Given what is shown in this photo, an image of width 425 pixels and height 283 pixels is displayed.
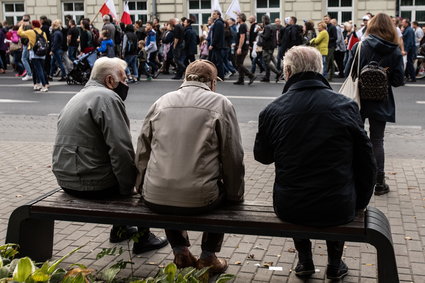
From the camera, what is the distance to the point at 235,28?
21156 mm

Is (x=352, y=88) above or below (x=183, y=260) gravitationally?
above

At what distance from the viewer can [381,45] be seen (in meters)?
6.32

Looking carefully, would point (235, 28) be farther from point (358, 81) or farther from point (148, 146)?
point (148, 146)

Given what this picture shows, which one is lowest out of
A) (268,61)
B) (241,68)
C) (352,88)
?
(241,68)

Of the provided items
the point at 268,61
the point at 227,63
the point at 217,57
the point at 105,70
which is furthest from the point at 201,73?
the point at 227,63

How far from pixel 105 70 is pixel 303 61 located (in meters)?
1.48

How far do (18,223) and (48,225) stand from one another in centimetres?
41

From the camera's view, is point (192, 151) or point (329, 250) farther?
point (329, 250)

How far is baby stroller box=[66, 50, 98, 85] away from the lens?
17.9 m

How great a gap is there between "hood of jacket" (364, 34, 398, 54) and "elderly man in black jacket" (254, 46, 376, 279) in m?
2.53

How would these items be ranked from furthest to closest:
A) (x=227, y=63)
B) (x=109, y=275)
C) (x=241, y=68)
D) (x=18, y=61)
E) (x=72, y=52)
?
(x=18, y=61) → (x=72, y=52) → (x=227, y=63) → (x=241, y=68) → (x=109, y=275)

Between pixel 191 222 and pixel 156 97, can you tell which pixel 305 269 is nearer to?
pixel 191 222

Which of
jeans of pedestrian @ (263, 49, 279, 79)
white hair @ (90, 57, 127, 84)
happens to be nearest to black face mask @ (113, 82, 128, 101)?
white hair @ (90, 57, 127, 84)

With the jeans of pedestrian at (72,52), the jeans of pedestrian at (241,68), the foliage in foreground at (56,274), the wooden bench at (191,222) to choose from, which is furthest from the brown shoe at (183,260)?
the jeans of pedestrian at (72,52)
